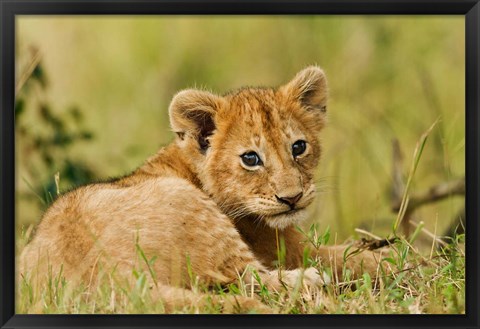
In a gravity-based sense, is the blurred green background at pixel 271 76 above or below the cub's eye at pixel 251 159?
above

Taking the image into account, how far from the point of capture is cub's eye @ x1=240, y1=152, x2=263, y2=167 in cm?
779

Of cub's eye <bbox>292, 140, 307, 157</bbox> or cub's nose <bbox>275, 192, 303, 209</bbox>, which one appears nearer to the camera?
cub's nose <bbox>275, 192, 303, 209</bbox>

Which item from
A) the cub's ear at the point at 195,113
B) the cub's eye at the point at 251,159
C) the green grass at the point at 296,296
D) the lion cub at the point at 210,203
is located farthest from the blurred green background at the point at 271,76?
the green grass at the point at 296,296

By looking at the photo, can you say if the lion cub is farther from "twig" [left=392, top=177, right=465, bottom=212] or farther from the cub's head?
"twig" [left=392, top=177, right=465, bottom=212]

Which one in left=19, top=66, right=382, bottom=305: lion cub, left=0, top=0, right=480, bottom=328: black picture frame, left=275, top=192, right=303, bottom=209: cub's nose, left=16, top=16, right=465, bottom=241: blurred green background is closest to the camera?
left=0, top=0, right=480, bottom=328: black picture frame

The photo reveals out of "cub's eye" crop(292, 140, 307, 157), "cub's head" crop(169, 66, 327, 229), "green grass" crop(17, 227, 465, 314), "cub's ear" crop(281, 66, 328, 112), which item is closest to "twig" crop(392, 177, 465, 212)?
"cub's ear" crop(281, 66, 328, 112)

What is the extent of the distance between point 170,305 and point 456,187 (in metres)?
5.61

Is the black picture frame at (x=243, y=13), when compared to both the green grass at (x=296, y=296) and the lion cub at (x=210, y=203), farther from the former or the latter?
the lion cub at (x=210, y=203)

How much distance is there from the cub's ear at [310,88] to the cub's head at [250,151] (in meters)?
0.16

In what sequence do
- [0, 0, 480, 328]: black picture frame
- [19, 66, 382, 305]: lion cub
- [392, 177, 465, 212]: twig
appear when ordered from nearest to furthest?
[0, 0, 480, 328]: black picture frame, [19, 66, 382, 305]: lion cub, [392, 177, 465, 212]: twig

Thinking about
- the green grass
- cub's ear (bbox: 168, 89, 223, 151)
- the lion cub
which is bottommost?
the green grass

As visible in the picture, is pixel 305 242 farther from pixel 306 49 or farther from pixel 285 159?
pixel 306 49

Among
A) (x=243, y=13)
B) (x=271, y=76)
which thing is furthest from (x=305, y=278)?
(x=271, y=76)

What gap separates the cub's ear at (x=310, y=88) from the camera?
840cm
